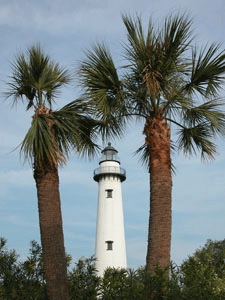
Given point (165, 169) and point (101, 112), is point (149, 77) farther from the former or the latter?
point (165, 169)

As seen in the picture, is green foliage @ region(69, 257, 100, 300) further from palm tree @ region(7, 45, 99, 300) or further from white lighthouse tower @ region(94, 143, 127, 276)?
white lighthouse tower @ region(94, 143, 127, 276)

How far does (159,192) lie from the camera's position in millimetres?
9398

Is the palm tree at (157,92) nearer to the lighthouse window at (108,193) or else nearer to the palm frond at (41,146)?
the palm frond at (41,146)

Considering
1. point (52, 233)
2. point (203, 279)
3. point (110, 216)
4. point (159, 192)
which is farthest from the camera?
point (110, 216)

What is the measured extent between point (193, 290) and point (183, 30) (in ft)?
18.1

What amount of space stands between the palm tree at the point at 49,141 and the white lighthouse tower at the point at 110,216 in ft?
75.1

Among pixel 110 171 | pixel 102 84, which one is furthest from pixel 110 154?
pixel 102 84

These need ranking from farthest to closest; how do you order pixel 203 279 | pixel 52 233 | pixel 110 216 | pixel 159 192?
pixel 110 216 < pixel 159 192 < pixel 52 233 < pixel 203 279

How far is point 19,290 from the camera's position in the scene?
30.0 feet

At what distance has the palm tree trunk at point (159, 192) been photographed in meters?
9.02

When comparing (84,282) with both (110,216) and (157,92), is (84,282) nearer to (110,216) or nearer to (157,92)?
(157,92)

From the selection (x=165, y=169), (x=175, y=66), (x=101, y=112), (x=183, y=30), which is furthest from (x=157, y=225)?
(x=183, y=30)

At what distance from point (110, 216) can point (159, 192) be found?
80.2ft

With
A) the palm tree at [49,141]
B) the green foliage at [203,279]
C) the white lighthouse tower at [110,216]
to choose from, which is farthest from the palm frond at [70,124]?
the white lighthouse tower at [110,216]
